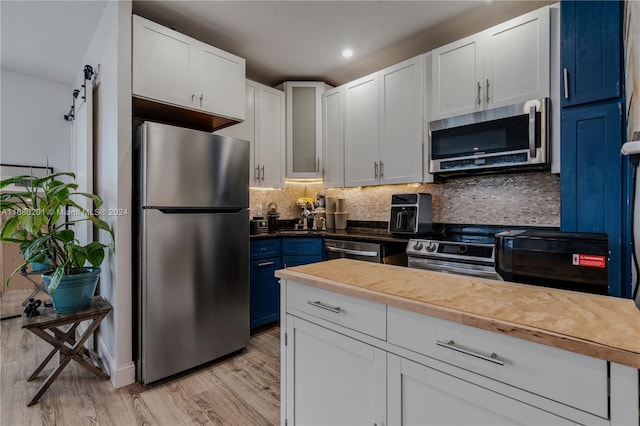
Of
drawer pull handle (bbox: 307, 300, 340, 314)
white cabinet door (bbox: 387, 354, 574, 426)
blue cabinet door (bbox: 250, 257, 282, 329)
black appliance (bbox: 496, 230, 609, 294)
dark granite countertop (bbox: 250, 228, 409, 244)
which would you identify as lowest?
blue cabinet door (bbox: 250, 257, 282, 329)

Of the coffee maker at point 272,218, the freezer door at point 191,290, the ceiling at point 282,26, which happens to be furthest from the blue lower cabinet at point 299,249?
the ceiling at point 282,26

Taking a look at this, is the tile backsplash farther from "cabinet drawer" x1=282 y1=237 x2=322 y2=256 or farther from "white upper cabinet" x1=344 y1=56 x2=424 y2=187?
"cabinet drawer" x1=282 y1=237 x2=322 y2=256

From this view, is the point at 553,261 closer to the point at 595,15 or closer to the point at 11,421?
the point at 595,15

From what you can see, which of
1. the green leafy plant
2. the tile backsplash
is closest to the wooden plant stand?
the green leafy plant

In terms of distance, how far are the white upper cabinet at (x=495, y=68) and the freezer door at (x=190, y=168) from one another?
5.74 feet

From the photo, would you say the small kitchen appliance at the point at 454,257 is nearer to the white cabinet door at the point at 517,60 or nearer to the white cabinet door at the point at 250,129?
the white cabinet door at the point at 517,60

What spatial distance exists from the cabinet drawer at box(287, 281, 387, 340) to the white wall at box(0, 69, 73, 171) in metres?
4.10

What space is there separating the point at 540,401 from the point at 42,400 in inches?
104

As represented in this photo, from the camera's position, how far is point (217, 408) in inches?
75.0

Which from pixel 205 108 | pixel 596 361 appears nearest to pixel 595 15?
pixel 596 361

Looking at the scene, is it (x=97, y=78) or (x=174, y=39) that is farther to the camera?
(x=97, y=78)

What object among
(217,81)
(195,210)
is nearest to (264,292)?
(195,210)

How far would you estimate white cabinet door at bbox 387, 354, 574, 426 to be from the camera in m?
0.77

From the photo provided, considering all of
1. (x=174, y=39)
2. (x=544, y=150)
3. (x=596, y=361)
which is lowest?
(x=596, y=361)
